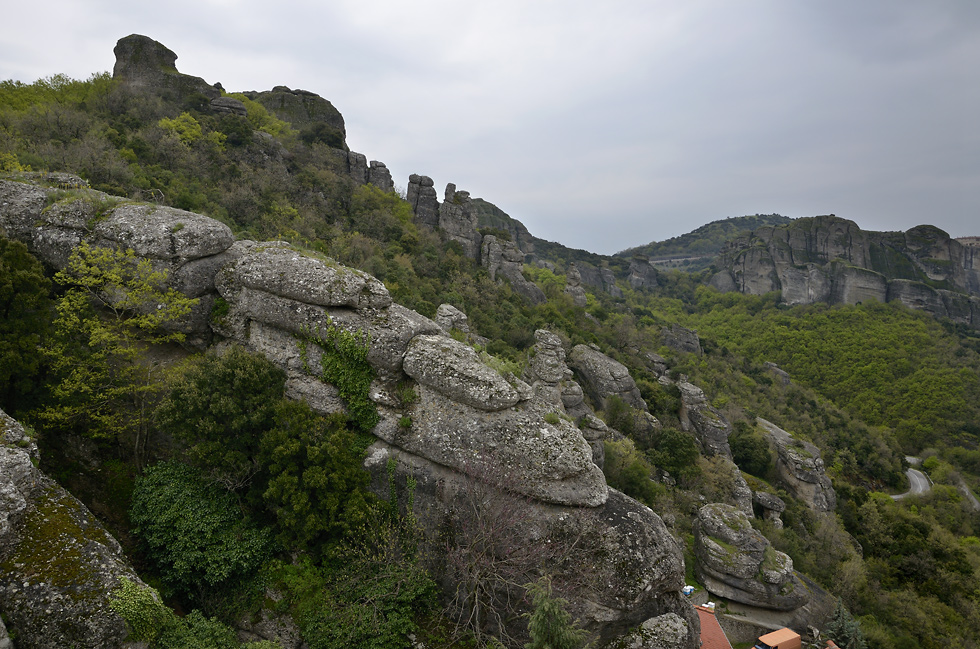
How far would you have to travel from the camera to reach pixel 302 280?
1432cm

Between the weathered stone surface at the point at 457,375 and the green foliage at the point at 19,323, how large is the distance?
34.4ft

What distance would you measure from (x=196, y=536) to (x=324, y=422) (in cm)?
422

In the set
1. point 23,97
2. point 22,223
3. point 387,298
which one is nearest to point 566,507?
point 387,298

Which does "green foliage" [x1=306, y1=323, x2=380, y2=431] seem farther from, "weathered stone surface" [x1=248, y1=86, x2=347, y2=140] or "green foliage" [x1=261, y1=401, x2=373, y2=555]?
"weathered stone surface" [x1=248, y1=86, x2=347, y2=140]

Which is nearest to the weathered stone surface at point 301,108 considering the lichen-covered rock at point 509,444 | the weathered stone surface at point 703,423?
the lichen-covered rock at point 509,444

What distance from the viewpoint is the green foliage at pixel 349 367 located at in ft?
44.2

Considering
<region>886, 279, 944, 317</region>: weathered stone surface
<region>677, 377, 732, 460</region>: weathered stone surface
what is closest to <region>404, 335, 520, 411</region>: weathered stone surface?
<region>677, 377, 732, 460</region>: weathered stone surface

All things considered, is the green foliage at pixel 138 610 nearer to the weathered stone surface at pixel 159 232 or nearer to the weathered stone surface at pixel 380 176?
the weathered stone surface at pixel 159 232

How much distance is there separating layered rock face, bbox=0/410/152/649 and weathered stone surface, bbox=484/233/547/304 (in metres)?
40.6

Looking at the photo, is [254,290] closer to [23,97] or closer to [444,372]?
[444,372]

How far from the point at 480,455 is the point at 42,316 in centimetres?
1396

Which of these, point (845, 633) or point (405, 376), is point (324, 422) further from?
point (845, 633)

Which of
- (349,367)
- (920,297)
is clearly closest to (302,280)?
(349,367)

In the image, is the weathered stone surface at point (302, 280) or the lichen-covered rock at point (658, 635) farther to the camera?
the weathered stone surface at point (302, 280)
